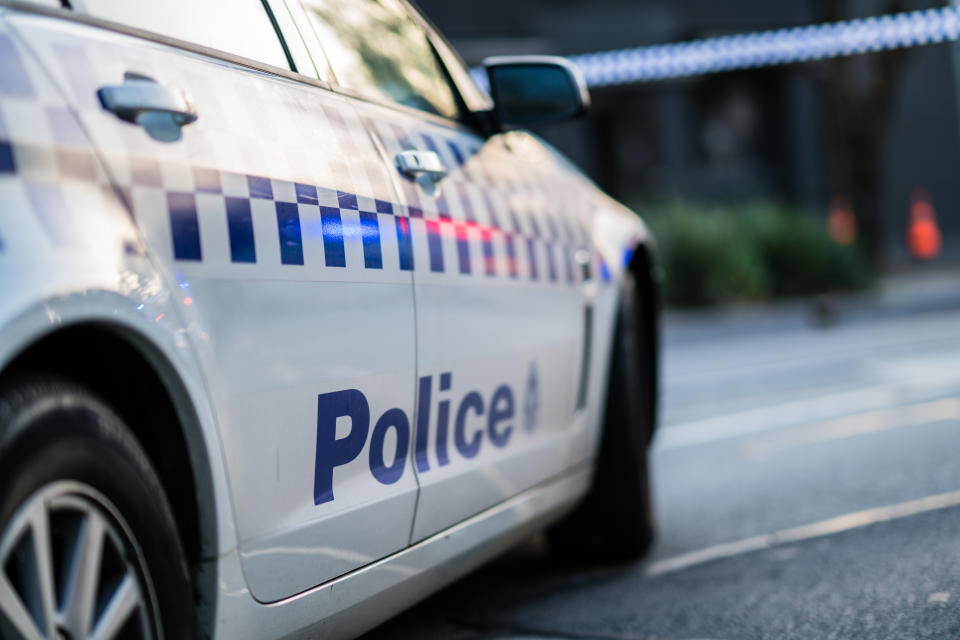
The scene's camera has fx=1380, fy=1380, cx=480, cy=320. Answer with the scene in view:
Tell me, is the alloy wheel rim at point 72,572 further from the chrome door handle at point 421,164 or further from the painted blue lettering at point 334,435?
the chrome door handle at point 421,164

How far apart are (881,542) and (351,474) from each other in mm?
2196

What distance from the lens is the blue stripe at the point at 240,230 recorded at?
6.72ft

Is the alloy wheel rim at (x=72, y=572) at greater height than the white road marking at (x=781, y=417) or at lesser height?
greater

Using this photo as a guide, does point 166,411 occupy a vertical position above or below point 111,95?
below

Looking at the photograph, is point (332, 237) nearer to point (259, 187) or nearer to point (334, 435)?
point (259, 187)

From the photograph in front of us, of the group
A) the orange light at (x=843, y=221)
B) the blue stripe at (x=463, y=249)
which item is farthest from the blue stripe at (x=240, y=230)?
the orange light at (x=843, y=221)

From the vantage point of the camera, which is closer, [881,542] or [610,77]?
[881,542]

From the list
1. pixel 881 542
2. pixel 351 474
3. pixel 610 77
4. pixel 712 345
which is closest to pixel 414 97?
pixel 351 474

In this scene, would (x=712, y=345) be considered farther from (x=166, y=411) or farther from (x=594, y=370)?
(x=166, y=411)

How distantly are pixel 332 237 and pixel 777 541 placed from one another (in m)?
2.40

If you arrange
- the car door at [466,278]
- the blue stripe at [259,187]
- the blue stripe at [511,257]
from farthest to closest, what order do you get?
the blue stripe at [511,257] → the car door at [466,278] → the blue stripe at [259,187]

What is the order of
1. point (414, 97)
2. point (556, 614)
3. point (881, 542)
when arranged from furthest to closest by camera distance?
1. point (881, 542)
2. point (556, 614)
3. point (414, 97)

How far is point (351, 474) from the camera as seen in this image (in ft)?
7.93

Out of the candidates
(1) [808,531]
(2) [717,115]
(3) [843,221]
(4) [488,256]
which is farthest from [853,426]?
(2) [717,115]
